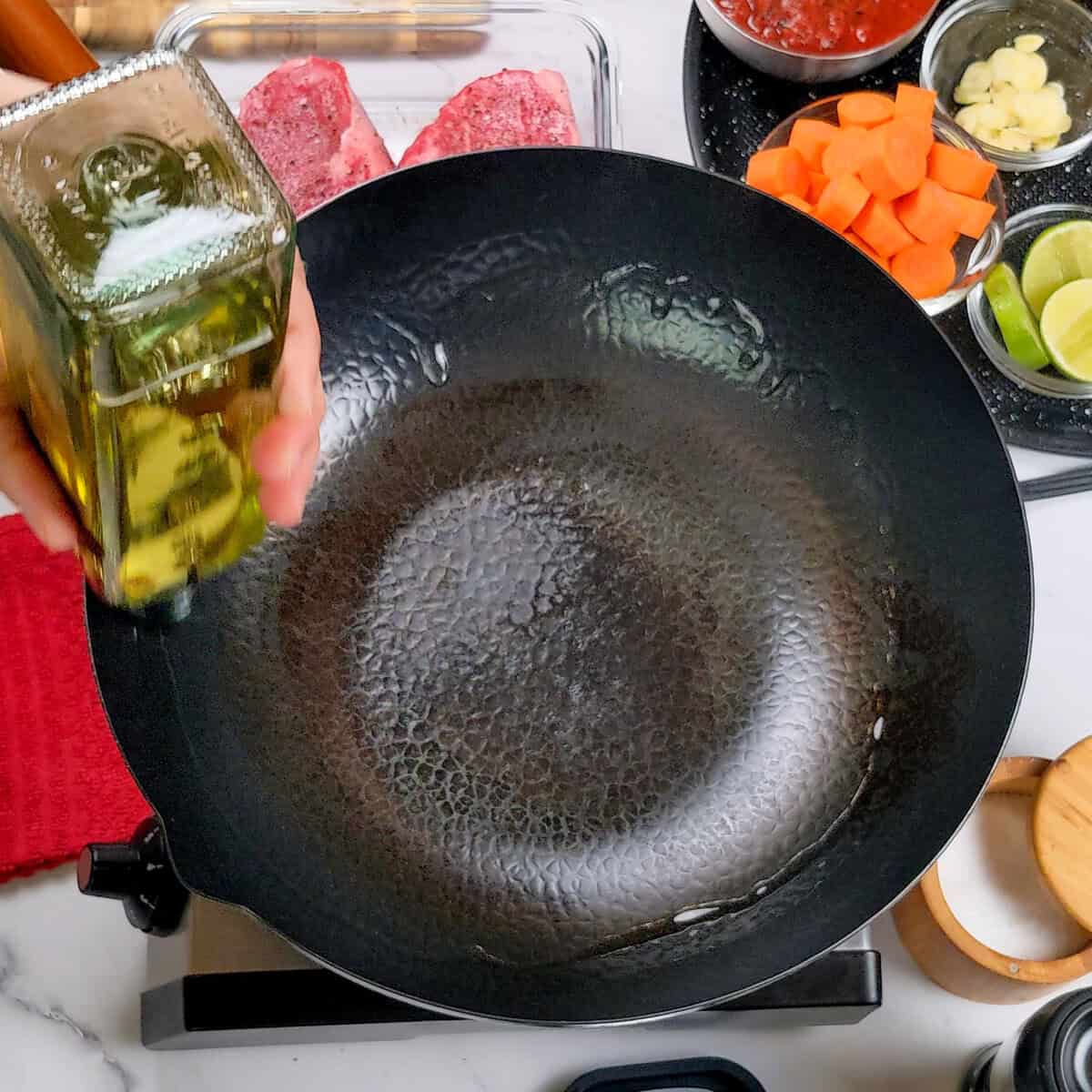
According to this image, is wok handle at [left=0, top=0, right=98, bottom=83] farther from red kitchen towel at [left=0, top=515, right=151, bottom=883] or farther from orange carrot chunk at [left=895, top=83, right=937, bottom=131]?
orange carrot chunk at [left=895, top=83, right=937, bottom=131]

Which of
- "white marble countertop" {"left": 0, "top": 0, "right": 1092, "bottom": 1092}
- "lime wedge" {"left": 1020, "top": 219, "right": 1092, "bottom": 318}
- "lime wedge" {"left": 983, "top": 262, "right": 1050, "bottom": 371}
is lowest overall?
"white marble countertop" {"left": 0, "top": 0, "right": 1092, "bottom": 1092}

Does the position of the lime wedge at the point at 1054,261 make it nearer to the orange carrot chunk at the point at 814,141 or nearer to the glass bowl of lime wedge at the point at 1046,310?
the glass bowl of lime wedge at the point at 1046,310

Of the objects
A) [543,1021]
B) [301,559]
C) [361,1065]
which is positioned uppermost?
[301,559]

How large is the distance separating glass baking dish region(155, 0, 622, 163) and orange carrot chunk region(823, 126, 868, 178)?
0.61ft

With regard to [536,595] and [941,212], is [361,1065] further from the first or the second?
[941,212]

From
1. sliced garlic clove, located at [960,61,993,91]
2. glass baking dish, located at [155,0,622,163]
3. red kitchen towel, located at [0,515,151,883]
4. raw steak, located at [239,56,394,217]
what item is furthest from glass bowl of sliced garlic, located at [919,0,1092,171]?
red kitchen towel, located at [0,515,151,883]

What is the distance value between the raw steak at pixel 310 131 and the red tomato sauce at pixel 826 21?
0.98 ft

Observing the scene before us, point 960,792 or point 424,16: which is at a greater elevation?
point 424,16

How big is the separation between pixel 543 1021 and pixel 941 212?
2.08 ft

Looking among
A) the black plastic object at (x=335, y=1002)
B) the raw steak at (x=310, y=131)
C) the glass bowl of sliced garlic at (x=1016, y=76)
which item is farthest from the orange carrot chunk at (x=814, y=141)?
the black plastic object at (x=335, y=1002)

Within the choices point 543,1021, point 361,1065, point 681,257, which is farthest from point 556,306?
point 361,1065

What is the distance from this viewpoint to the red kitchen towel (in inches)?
33.1

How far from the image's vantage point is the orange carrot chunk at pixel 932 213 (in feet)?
2.86

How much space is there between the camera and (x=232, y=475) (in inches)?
21.4
